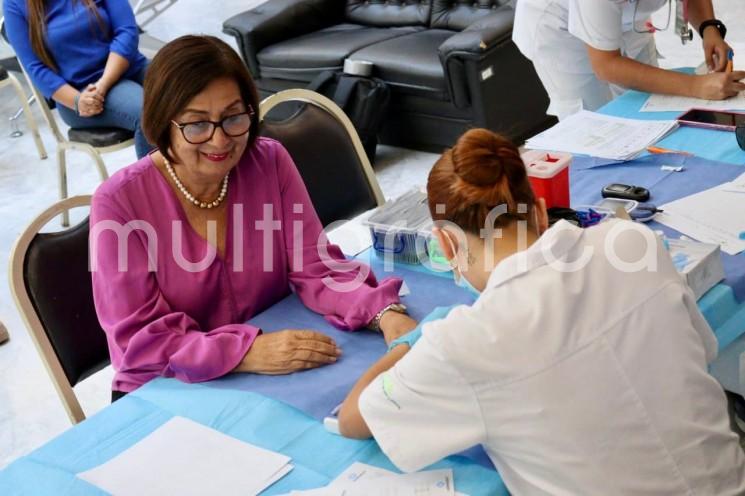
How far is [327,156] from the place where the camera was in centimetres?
241

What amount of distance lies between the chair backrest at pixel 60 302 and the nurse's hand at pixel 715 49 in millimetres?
1749

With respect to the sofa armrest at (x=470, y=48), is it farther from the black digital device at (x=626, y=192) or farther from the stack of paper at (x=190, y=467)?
the stack of paper at (x=190, y=467)

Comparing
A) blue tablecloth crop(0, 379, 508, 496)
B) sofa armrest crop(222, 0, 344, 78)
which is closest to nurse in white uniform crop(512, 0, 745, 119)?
blue tablecloth crop(0, 379, 508, 496)

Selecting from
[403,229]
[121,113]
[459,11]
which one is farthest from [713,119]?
[121,113]

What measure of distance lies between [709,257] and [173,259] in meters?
1.00

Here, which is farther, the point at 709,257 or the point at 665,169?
the point at 665,169

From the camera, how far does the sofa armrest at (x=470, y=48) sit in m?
3.65

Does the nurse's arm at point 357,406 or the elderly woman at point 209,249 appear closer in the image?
the nurse's arm at point 357,406

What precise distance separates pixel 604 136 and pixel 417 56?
5.97ft

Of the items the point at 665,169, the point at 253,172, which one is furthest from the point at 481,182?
the point at 665,169

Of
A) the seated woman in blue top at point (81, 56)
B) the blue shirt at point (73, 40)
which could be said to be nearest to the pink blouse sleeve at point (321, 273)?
the seated woman in blue top at point (81, 56)

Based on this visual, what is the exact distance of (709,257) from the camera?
159 cm

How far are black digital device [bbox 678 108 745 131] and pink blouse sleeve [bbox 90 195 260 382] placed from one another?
1.28 m

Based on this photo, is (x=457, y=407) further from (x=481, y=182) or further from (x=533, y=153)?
(x=533, y=153)
